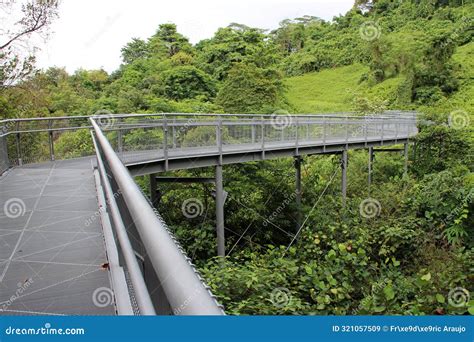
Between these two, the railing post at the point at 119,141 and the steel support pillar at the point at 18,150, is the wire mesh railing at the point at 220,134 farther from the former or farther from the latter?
Answer: the steel support pillar at the point at 18,150

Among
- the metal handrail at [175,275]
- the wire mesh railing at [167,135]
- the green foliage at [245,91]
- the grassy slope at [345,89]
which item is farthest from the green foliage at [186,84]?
the metal handrail at [175,275]

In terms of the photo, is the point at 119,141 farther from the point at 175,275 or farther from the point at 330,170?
the point at 330,170

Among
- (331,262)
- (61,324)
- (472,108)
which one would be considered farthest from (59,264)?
(472,108)

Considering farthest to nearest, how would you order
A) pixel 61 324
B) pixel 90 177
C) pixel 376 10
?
pixel 376 10, pixel 90 177, pixel 61 324

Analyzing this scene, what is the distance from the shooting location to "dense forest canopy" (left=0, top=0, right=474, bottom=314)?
655 centimetres

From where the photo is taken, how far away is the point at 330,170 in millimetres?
21594

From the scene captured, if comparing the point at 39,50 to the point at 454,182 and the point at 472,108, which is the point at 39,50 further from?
the point at 472,108

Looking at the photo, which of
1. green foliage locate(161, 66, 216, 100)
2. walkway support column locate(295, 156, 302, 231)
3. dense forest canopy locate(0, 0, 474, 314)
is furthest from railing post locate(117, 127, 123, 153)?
green foliage locate(161, 66, 216, 100)

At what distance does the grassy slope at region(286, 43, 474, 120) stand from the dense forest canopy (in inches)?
7.7

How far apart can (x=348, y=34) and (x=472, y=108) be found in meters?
33.1

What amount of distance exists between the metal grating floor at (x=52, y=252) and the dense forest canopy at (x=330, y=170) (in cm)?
192

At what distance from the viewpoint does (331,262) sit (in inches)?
312

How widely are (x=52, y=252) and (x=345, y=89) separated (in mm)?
44887

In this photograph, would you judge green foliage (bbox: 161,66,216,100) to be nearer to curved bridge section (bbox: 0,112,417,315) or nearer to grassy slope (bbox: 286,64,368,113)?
grassy slope (bbox: 286,64,368,113)
